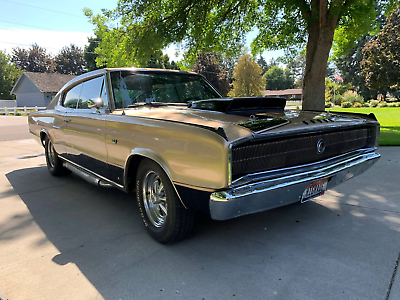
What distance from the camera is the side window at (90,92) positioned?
405 cm

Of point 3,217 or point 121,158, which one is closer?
point 121,158

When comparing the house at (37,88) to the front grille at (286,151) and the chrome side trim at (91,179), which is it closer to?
the chrome side trim at (91,179)

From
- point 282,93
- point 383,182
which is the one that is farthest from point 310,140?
point 282,93

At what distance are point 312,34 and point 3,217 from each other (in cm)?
819

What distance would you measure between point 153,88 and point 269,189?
2.19m

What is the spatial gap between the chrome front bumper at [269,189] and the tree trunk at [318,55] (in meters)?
5.86

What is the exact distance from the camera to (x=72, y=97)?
4.87m

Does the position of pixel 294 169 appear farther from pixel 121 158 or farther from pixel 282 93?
pixel 282 93

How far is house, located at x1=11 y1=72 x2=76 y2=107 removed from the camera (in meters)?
40.5

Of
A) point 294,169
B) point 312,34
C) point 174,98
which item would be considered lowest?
point 294,169

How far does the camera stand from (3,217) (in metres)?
3.87

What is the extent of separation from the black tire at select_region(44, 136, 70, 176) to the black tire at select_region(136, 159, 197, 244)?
303 cm

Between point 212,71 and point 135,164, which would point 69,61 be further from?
point 135,164

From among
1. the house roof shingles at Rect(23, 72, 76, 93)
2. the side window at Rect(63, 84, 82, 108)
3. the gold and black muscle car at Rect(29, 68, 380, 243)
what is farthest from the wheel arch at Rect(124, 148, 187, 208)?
the house roof shingles at Rect(23, 72, 76, 93)
